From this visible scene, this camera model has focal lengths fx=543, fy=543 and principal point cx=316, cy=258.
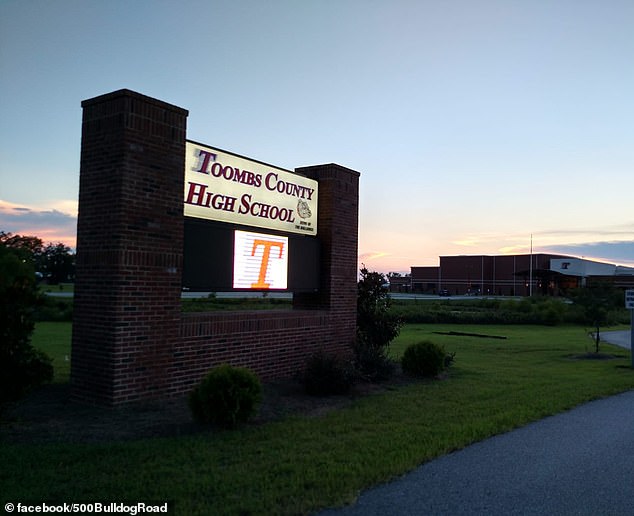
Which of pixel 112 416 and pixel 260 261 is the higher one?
pixel 260 261

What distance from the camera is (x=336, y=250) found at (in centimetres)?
1279

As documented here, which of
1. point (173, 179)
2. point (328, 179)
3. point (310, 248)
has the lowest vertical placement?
point (310, 248)

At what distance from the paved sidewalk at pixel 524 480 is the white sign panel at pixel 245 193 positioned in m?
6.04

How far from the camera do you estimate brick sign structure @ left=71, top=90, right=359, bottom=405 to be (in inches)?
320

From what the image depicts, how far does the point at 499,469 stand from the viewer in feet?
19.1

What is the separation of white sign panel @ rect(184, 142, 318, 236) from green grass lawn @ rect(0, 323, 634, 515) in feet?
13.7

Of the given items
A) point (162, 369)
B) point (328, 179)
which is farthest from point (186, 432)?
point (328, 179)

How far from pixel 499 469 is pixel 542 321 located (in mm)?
29705

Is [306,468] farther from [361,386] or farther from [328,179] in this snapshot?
[328,179]

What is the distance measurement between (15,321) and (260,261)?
224 inches

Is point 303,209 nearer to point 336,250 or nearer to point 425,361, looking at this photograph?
point 336,250

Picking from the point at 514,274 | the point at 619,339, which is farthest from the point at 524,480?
the point at 514,274

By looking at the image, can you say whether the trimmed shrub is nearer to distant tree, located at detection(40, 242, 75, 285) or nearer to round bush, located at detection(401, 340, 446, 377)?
round bush, located at detection(401, 340, 446, 377)

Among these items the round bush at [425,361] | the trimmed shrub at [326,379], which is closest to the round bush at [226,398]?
the trimmed shrub at [326,379]
